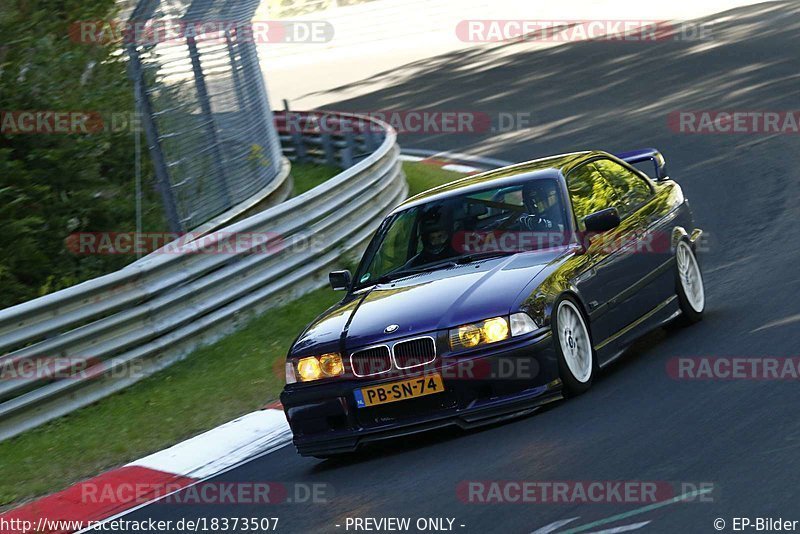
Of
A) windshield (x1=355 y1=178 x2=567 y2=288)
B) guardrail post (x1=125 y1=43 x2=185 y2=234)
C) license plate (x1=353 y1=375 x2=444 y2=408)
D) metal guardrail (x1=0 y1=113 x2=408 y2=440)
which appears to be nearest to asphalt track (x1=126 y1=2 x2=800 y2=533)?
license plate (x1=353 y1=375 x2=444 y2=408)

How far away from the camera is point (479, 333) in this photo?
6902mm

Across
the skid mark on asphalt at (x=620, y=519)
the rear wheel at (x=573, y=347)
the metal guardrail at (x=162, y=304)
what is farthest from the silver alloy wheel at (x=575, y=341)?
the metal guardrail at (x=162, y=304)

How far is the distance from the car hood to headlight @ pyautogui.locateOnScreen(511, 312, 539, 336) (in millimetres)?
58

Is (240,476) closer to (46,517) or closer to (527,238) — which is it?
(46,517)

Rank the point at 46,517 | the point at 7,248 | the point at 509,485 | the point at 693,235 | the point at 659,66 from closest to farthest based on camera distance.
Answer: the point at 509,485 → the point at 46,517 → the point at 693,235 → the point at 7,248 → the point at 659,66

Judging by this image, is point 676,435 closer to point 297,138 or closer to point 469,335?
point 469,335

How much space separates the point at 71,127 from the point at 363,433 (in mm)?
7187

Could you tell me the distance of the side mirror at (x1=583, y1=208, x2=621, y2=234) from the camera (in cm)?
784

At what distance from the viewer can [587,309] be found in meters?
7.55

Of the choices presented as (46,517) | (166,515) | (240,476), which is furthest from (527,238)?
(46,517)

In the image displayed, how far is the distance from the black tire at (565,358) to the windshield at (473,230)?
591mm

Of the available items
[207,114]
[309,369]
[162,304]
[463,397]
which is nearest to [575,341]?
[463,397]

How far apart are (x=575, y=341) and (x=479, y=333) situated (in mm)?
742

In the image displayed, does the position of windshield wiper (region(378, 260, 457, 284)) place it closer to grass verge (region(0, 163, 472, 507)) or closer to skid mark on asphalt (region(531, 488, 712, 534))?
grass verge (region(0, 163, 472, 507))
